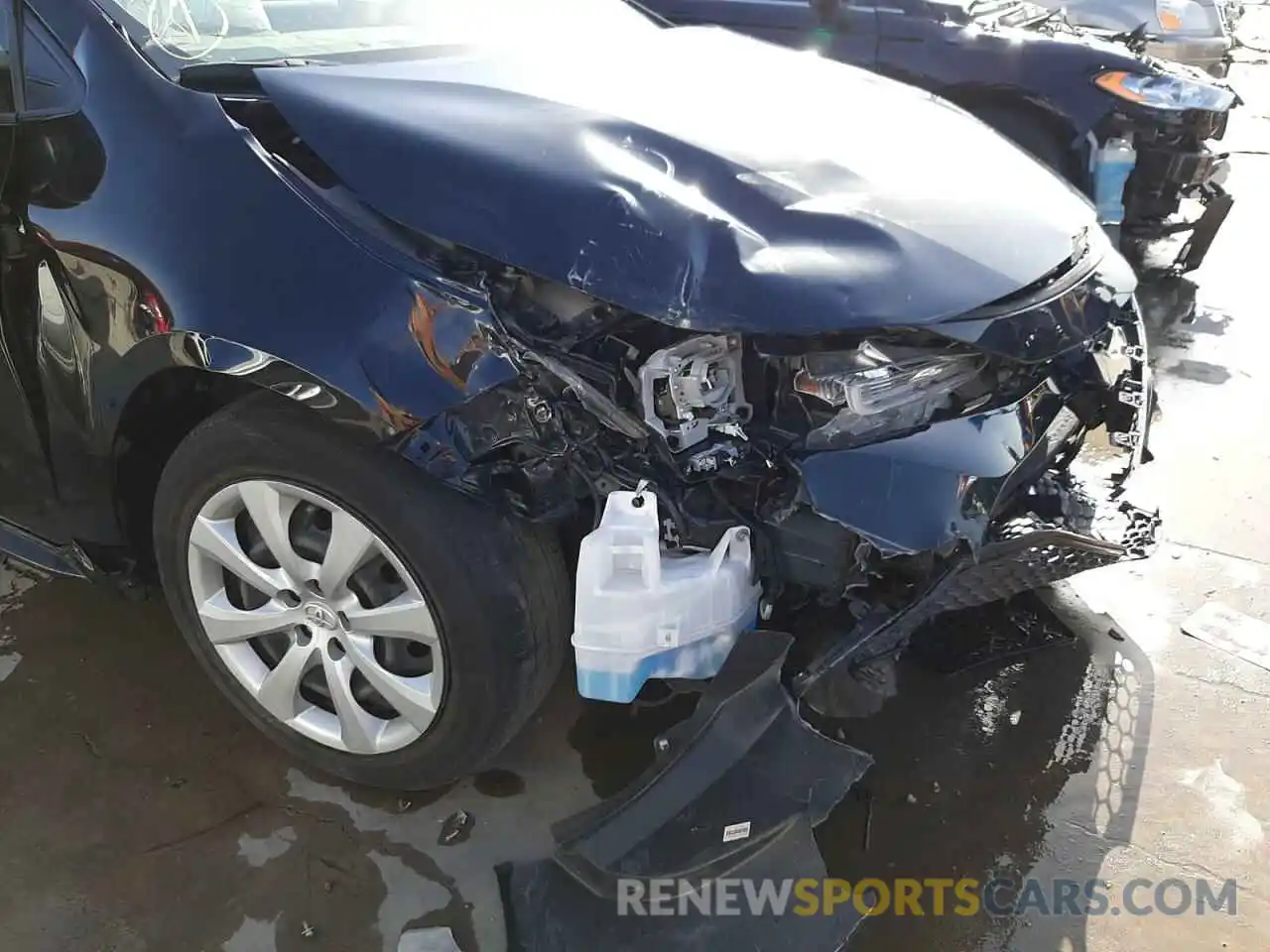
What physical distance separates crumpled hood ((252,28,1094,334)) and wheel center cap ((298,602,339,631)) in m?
0.77

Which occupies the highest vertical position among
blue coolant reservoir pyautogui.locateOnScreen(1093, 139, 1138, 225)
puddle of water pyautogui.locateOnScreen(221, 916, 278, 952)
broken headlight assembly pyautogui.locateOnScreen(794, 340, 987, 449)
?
broken headlight assembly pyautogui.locateOnScreen(794, 340, 987, 449)

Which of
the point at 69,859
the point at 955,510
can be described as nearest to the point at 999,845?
the point at 955,510

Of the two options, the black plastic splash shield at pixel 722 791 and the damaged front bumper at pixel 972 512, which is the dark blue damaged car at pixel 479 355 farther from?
the black plastic splash shield at pixel 722 791

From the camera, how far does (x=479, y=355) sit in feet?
5.65

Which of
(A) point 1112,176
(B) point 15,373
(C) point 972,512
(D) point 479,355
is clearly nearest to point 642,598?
(D) point 479,355

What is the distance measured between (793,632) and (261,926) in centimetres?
119

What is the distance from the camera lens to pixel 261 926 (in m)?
1.95

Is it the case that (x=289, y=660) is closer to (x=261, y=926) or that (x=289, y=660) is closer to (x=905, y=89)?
(x=261, y=926)

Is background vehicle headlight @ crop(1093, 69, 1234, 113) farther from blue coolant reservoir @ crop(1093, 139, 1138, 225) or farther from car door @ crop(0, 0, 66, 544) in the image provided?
car door @ crop(0, 0, 66, 544)

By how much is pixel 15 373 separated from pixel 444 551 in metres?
1.11

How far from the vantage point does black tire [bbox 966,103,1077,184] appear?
4686 millimetres

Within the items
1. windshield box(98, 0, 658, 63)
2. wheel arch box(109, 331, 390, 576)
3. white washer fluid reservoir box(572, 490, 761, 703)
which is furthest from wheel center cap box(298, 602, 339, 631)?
windshield box(98, 0, 658, 63)

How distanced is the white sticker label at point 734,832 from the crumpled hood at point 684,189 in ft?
2.82

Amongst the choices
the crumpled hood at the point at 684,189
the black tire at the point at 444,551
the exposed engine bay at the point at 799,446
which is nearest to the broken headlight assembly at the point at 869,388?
the exposed engine bay at the point at 799,446
